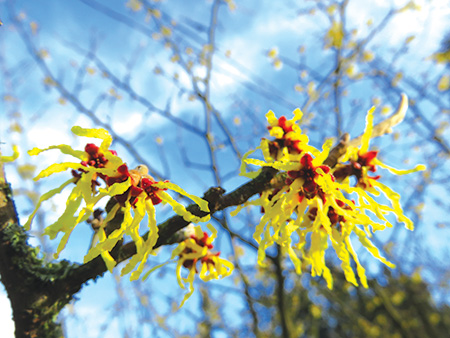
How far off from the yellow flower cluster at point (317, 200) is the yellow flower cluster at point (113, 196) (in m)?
0.26

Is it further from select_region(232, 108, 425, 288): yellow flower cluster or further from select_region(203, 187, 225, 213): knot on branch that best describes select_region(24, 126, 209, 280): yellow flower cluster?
select_region(232, 108, 425, 288): yellow flower cluster

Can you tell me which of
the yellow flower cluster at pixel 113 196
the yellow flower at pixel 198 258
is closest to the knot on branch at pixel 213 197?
the yellow flower cluster at pixel 113 196

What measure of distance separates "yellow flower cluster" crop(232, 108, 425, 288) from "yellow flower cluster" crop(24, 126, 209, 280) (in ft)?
0.84

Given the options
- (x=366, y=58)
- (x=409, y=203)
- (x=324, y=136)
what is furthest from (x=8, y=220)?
(x=409, y=203)

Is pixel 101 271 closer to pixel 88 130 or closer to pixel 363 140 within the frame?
pixel 88 130

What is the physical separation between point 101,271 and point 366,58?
15.9 ft

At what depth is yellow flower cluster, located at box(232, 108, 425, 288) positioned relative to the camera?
3.12 ft

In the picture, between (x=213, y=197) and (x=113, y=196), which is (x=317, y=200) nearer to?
(x=213, y=197)

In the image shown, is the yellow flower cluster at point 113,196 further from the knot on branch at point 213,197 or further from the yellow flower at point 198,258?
the yellow flower at point 198,258

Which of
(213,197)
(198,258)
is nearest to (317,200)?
(213,197)

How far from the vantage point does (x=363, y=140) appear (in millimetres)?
1123

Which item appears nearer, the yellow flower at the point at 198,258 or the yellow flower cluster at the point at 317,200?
the yellow flower cluster at the point at 317,200

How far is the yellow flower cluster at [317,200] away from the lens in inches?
37.4

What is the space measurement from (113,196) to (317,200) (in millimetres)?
609
